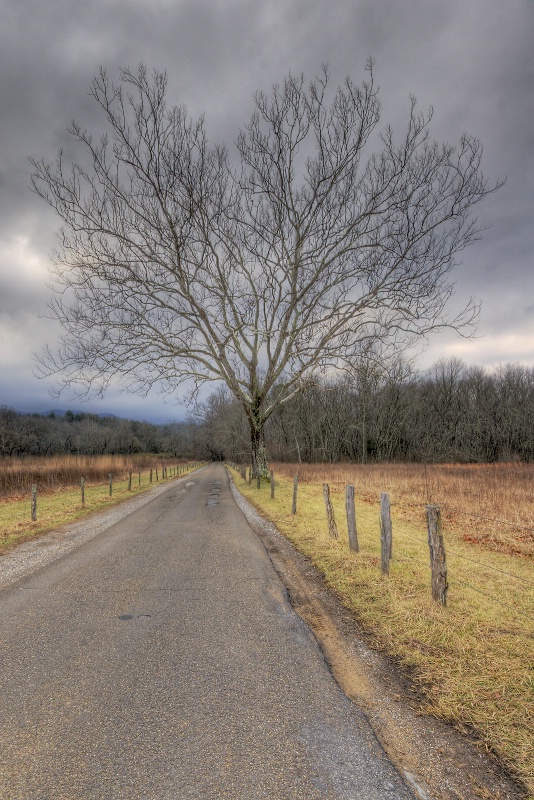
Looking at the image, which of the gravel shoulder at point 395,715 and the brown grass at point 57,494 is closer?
the gravel shoulder at point 395,715

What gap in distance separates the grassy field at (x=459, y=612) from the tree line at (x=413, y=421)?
40847mm

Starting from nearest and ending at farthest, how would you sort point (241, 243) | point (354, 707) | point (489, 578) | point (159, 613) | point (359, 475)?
1. point (354, 707)
2. point (159, 613)
3. point (489, 578)
4. point (241, 243)
5. point (359, 475)

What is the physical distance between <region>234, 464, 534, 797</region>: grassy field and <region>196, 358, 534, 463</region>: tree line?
134 ft

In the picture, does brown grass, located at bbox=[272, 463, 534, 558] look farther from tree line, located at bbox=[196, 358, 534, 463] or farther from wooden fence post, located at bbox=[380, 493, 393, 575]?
tree line, located at bbox=[196, 358, 534, 463]

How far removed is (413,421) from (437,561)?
54.5m

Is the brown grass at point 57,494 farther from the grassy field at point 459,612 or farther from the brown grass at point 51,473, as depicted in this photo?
the grassy field at point 459,612

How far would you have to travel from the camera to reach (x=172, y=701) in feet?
11.3

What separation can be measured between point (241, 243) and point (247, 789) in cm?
2031

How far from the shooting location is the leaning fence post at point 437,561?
5.66 m

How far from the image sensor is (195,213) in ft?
60.6

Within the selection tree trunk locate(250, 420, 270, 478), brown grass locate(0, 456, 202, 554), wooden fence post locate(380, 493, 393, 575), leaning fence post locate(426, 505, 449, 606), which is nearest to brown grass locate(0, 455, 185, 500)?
brown grass locate(0, 456, 202, 554)

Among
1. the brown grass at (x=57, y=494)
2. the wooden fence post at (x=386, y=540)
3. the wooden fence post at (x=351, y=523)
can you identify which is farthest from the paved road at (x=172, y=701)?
the brown grass at (x=57, y=494)

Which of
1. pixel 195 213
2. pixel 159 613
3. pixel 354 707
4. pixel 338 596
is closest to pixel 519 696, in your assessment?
pixel 354 707

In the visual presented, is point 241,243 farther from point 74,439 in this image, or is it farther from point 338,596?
point 74,439
